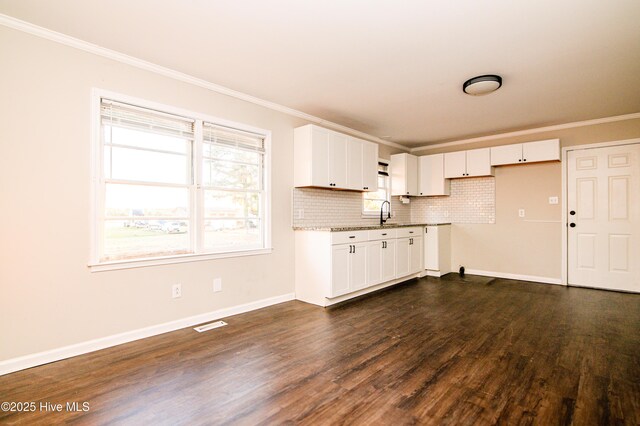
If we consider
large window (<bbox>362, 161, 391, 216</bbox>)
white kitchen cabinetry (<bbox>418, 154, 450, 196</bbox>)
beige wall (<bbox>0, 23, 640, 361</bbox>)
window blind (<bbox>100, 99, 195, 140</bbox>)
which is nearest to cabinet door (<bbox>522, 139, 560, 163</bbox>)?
white kitchen cabinetry (<bbox>418, 154, 450, 196</bbox>)

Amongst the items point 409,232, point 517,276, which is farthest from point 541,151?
point 409,232

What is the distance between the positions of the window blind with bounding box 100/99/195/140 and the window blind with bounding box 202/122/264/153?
0.18 m

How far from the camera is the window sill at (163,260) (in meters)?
2.70

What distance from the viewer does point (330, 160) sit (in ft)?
14.4

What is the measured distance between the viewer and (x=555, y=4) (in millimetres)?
2135

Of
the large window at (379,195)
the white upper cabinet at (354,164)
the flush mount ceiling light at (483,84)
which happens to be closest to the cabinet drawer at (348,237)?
the white upper cabinet at (354,164)

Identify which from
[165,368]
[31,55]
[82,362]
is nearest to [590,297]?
[165,368]

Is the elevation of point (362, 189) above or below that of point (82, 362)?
above

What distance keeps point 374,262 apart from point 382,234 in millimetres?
436

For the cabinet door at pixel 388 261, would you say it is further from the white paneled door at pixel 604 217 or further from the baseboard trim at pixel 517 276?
the white paneled door at pixel 604 217

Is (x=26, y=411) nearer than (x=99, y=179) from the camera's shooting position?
Yes

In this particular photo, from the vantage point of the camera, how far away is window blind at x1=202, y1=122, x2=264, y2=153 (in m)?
3.46

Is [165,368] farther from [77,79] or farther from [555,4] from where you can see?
[555,4]

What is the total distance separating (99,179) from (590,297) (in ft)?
19.5
